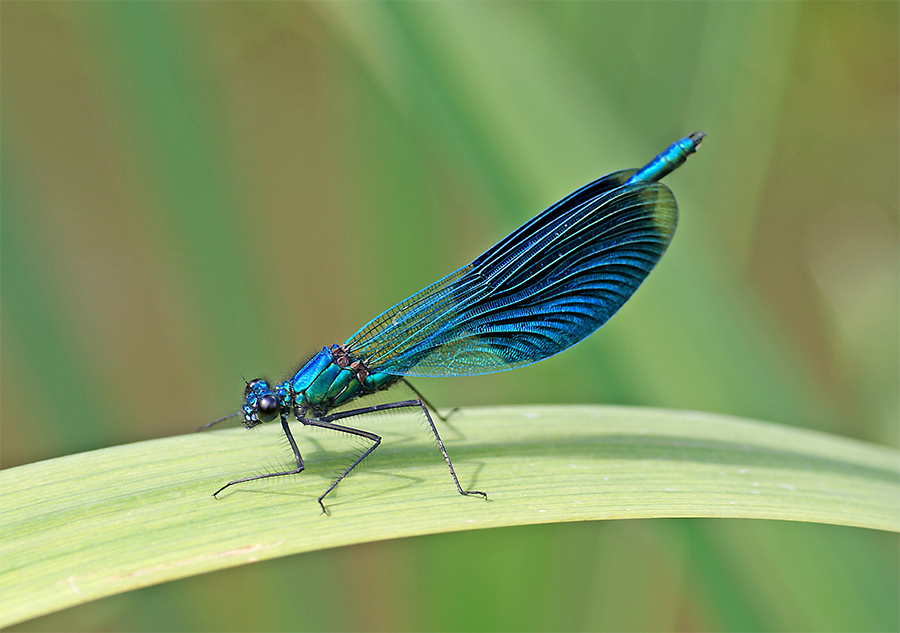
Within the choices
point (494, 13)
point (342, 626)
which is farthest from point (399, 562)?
point (494, 13)

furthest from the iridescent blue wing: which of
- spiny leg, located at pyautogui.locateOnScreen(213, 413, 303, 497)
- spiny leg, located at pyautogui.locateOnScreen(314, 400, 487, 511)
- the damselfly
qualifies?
spiny leg, located at pyautogui.locateOnScreen(213, 413, 303, 497)

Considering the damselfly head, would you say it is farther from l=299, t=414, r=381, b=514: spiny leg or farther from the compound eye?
l=299, t=414, r=381, b=514: spiny leg

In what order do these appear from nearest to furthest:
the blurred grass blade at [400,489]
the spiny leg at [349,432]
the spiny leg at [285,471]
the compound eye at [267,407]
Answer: the blurred grass blade at [400,489] → the spiny leg at [285,471] → the spiny leg at [349,432] → the compound eye at [267,407]

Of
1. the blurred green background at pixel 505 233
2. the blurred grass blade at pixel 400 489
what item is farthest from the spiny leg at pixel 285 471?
the blurred green background at pixel 505 233

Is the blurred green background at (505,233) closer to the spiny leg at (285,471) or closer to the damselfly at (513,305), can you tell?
the damselfly at (513,305)

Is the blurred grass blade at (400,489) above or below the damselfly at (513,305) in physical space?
below

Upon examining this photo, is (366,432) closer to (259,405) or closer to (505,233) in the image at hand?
(259,405)
